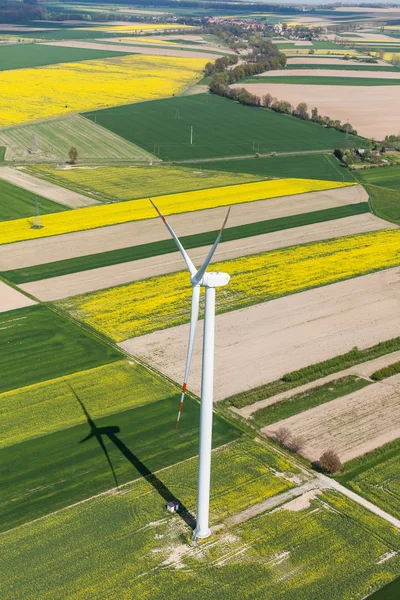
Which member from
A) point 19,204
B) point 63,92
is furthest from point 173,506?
point 63,92

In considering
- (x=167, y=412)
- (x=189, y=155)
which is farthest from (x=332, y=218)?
(x=167, y=412)

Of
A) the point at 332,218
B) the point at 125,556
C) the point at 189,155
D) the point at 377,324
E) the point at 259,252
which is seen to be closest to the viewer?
the point at 125,556

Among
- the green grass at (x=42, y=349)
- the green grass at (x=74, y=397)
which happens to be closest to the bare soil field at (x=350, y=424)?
the green grass at (x=74, y=397)

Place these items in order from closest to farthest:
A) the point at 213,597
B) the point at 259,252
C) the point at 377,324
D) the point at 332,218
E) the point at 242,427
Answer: the point at 213,597, the point at 242,427, the point at 377,324, the point at 259,252, the point at 332,218

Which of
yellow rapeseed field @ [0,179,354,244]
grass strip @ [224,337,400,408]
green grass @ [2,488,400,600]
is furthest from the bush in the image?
yellow rapeseed field @ [0,179,354,244]

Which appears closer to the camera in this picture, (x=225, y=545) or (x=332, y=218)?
(x=225, y=545)

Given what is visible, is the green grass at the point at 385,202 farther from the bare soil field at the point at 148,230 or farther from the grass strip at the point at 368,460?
the grass strip at the point at 368,460

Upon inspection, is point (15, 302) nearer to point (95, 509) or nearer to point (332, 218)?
point (95, 509)
